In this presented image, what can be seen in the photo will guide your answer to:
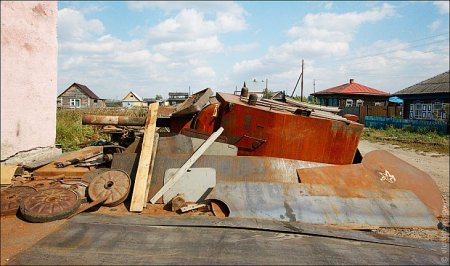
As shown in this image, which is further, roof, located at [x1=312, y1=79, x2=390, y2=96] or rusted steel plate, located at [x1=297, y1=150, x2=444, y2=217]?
roof, located at [x1=312, y1=79, x2=390, y2=96]

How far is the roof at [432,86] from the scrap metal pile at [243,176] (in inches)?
770

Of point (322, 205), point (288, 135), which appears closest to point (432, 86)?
point (288, 135)

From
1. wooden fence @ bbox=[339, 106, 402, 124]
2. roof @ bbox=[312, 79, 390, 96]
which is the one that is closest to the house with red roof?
roof @ bbox=[312, 79, 390, 96]

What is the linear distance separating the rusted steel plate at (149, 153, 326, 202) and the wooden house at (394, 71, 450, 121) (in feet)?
61.5

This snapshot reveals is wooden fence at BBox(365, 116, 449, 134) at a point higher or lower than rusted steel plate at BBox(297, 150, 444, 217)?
higher

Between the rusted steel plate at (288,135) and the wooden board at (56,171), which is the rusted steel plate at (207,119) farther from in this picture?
the wooden board at (56,171)

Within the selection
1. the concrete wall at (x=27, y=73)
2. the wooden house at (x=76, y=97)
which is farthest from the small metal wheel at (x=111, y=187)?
the wooden house at (x=76, y=97)

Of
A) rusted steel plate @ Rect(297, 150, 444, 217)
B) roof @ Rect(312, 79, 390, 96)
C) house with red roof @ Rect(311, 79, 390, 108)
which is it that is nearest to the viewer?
rusted steel plate @ Rect(297, 150, 444, 217)

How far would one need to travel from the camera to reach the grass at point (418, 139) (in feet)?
45.0

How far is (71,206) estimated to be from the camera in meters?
4.04

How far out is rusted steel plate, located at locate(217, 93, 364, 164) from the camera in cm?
543

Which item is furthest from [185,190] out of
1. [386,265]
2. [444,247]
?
[444,247]

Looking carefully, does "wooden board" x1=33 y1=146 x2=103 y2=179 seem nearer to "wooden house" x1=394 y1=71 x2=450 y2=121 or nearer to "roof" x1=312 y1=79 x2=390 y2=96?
"wooden house" x1=394 y1=71 x2=450 y2=121

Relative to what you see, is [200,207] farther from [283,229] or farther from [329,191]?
[329,191]
